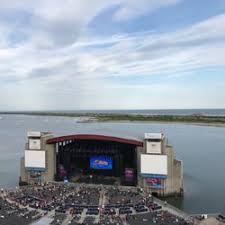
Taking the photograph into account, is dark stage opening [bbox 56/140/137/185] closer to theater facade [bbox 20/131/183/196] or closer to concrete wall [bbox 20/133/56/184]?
theater facade [bbox 20/131/183/196]

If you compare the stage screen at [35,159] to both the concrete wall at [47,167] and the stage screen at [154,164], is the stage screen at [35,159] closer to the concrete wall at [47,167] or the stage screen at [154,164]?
the concrete wall at [47,167]

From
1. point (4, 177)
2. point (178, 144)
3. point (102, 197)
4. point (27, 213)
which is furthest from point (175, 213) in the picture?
point (178, 144)

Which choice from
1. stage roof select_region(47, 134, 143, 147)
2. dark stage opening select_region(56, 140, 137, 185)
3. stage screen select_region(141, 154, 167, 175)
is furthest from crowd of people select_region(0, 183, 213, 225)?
stage roof select_region(47, 134, 143, 147)

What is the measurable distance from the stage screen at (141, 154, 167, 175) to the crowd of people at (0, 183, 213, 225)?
3187 millimetres

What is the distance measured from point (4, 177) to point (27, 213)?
26.9 m

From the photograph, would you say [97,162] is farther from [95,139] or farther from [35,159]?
[35,159]

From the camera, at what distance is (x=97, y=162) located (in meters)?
56.1

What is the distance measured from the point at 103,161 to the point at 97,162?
963 mm

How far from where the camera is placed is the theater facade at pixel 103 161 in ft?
167

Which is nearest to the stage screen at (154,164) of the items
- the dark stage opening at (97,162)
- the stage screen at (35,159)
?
the dark stage opening at (97,162)

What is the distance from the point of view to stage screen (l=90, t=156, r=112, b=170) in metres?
55.6

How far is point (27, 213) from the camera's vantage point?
3984 centimetres

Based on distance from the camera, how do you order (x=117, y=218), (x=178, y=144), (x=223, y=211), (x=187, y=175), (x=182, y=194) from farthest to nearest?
1. (x=178, y=144)
2. (x=187, y=175)
3. (x=182, y=194)
4. (x=223, y=211)
5. (x=117, y=218)

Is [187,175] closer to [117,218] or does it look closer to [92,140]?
[92,140]
